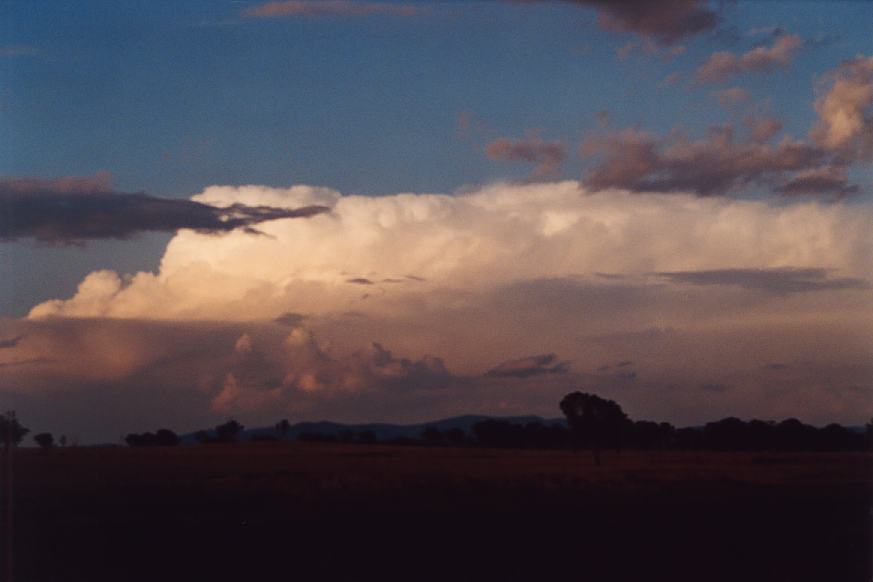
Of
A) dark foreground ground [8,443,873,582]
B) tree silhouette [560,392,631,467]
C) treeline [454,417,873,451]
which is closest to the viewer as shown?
dark foreground ground [8,443,873,582]

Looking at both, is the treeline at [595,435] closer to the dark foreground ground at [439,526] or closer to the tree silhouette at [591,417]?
the tree silhouette at [591,417]

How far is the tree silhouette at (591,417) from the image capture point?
94375 millimetres

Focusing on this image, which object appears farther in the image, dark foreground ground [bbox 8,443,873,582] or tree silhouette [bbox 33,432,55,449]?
tree silhouette [bbox 33,432,55,449]

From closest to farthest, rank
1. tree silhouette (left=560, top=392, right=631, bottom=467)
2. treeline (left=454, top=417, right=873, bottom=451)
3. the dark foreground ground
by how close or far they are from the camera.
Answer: the dark foreground ground, tree silhouette (left=560, top=392, right=631, bottom=467), treeline (left=454, top=417, right=873, bottom=451)

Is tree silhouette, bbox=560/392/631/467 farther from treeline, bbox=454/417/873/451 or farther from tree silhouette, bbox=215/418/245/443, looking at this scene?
tree silhouette, bbox=215/418/245/443

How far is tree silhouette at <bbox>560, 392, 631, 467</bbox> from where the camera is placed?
3716 inches

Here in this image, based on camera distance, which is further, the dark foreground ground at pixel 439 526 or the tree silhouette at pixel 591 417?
the tree silhouette at pixel 591 417

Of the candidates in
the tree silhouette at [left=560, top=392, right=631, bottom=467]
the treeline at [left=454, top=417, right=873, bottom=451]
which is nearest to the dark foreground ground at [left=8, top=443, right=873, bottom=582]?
the tree silhouette at [left=560, top=392, right=631, bottom=467]

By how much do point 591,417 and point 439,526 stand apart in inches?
2372

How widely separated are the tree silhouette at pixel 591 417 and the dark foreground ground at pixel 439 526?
2732cm

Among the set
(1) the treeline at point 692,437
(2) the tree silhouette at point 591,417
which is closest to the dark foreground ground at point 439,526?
(2) the tree silhouette at point 591,417

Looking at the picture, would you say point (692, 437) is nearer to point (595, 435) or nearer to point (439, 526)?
point (595, 435)

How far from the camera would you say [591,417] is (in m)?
94.5

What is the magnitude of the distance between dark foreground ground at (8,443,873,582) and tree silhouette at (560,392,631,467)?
2732 centimetres
